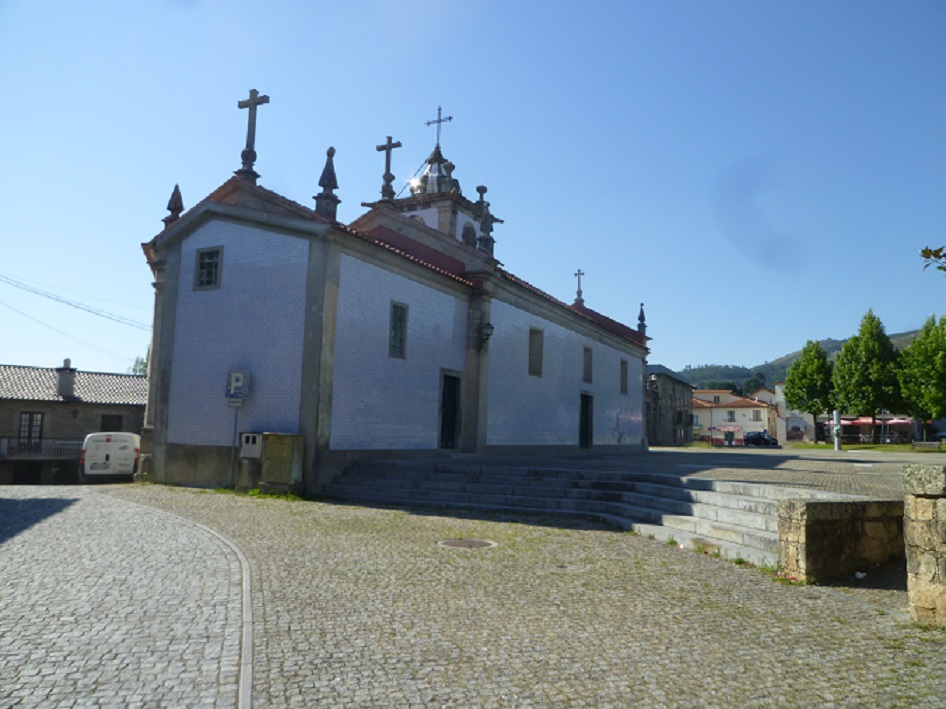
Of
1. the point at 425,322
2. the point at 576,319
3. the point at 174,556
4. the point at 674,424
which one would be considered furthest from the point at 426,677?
the point at 674,424

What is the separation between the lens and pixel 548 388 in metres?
24.4

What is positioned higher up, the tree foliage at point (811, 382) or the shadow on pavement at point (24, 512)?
the tree foliage at point (811, 382)

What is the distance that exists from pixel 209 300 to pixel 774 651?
15190mm

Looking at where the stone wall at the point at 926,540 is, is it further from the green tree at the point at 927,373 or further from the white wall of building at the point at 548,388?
the green tree at the point at 927,373

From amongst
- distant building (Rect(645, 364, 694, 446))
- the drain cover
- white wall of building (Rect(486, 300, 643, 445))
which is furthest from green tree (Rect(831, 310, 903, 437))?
the drain cover

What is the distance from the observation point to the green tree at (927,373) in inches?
1810

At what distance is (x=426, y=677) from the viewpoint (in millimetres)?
4105

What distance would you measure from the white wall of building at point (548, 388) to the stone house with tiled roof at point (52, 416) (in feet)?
86.0

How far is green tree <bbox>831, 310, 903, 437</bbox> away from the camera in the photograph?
53250 mm

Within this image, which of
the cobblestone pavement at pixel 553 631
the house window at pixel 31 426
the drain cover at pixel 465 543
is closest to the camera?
the cobblestone pavement at pixel 553 631

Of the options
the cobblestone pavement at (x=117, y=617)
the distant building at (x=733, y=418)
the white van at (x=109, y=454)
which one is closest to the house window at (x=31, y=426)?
the white van at (x=109, y=454)

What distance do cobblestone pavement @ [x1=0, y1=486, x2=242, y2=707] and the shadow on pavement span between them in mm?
88

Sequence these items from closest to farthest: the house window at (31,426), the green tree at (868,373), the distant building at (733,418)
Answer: the house window at (31,426) → the green tree at (868,373) → the distant building at (733,418)

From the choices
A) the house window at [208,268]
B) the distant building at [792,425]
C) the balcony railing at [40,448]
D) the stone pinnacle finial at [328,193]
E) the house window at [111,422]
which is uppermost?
the stone pinnacle finial at [328,193]
